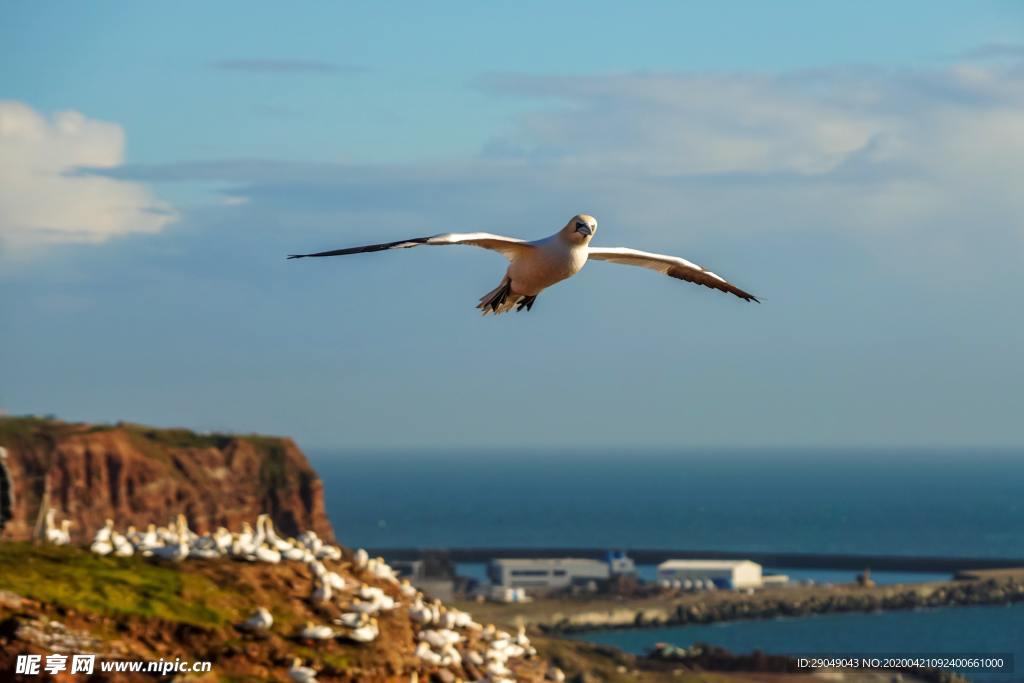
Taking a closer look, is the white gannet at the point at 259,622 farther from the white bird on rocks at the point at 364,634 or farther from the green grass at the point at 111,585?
the white bird on rocks at the point at 364,634

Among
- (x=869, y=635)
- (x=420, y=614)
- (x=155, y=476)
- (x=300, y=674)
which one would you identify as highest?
(x=155, y=476)

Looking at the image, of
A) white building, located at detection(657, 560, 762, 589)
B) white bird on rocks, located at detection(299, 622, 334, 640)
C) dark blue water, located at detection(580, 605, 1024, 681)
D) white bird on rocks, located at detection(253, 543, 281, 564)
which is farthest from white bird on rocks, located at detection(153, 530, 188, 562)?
white building, located at detection(657, 560, 762, 589)

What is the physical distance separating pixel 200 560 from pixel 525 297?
637 inches

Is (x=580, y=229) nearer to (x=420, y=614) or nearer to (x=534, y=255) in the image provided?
(x=534, y=255)

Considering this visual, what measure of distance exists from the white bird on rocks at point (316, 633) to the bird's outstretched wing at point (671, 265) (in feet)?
39.9

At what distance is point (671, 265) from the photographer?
776 inches

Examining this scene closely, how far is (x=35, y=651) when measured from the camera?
80.7ft

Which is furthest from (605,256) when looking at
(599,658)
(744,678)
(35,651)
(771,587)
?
(771,587)

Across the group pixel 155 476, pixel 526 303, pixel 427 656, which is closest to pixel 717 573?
pixel 155 476

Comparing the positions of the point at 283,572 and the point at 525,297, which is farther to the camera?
the point at 283,572

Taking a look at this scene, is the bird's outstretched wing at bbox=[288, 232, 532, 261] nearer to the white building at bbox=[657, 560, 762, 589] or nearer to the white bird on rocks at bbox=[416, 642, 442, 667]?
the white bird on rocks at bbox=[416, 642, 442, 667]

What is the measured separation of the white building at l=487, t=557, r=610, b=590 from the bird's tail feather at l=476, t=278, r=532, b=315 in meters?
97.6

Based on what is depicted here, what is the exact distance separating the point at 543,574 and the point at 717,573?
14.7 m

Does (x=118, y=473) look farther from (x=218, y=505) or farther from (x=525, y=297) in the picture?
(x=525, y=297)
